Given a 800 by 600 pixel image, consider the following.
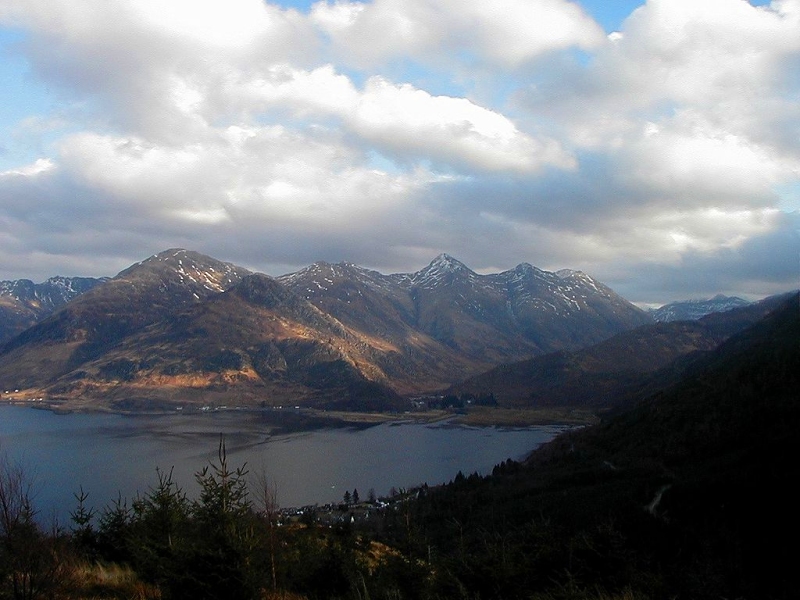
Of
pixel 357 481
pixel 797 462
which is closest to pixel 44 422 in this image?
pixel 357 481

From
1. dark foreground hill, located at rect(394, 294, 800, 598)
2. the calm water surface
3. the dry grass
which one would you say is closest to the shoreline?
the calm water surface

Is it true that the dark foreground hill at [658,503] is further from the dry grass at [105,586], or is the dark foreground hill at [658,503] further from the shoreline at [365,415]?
the shoreline at [365,415]

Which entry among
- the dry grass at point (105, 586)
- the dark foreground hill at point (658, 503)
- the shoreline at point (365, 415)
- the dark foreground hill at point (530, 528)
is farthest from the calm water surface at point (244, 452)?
the dry grass at point (105, 586)

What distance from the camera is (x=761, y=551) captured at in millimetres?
39312

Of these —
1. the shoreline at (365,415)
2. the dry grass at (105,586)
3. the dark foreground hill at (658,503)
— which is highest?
the dry grass at (105,586)

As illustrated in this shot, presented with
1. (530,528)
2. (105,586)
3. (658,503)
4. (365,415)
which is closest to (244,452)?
(658,503)

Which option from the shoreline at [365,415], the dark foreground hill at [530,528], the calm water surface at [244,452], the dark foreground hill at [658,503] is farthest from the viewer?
the shoreline at [365,415]

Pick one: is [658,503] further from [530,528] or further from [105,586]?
[105,586]

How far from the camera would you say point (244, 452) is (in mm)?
109250

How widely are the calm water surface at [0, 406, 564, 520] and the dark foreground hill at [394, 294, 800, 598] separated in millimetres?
20043

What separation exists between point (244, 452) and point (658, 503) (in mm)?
75367

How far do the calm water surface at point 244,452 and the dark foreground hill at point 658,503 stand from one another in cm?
2004

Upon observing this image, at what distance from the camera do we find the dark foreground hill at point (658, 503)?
13305 mm

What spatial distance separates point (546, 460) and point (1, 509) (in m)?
84.5
